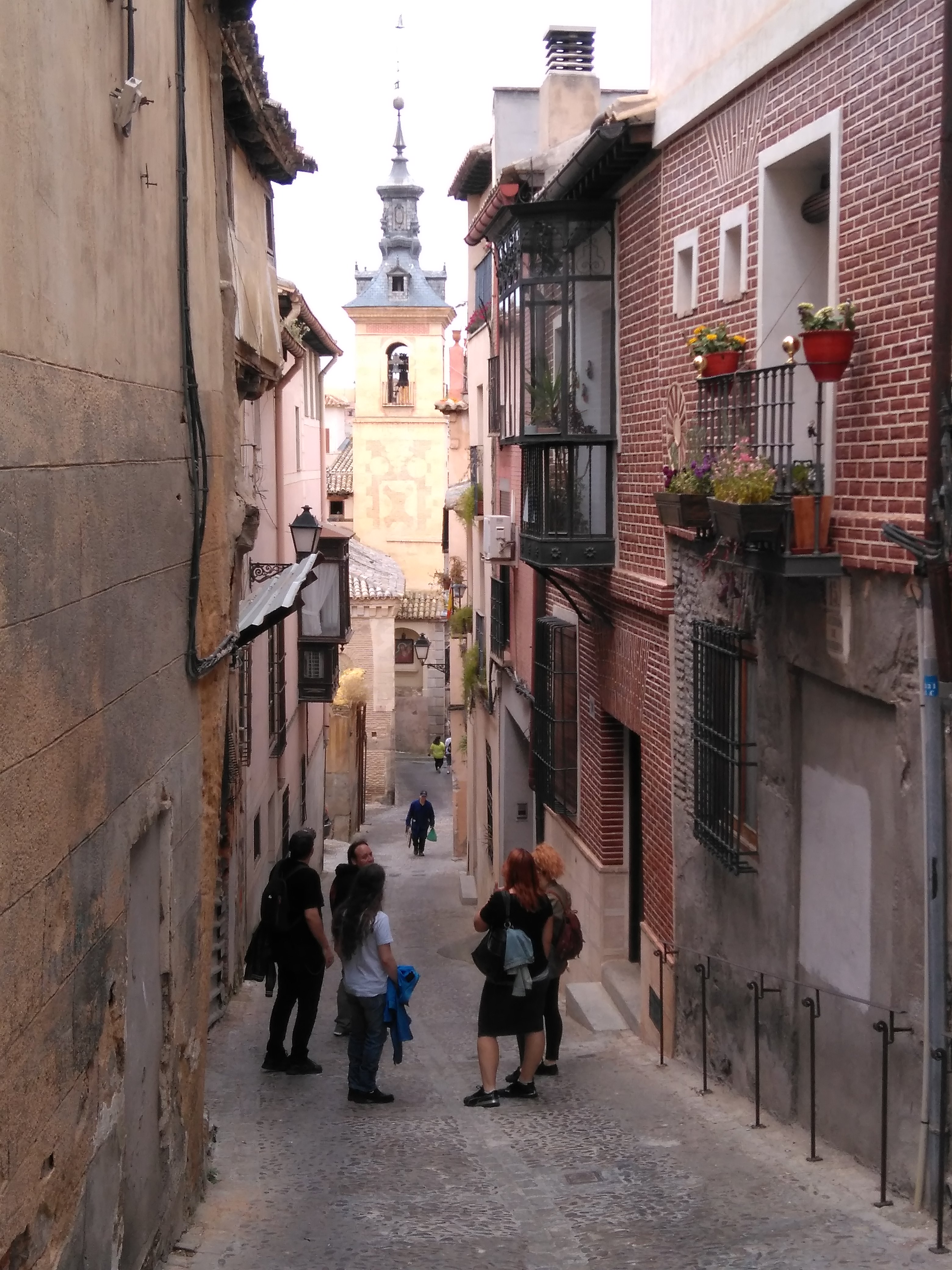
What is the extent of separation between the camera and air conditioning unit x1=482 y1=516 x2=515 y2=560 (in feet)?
61.0

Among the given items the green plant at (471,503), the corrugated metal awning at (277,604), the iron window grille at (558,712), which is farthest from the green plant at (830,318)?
the green plant at (471,503)

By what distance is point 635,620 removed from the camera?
11.9 meters

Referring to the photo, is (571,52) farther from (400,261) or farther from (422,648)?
(400,261)

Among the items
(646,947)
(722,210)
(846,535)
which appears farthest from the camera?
(646,947)

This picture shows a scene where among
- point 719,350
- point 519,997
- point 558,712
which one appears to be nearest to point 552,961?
point 519,997

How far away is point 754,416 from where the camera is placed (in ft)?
27.8

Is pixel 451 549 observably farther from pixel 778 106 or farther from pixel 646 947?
pixel 778 106

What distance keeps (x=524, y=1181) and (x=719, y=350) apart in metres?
4.79

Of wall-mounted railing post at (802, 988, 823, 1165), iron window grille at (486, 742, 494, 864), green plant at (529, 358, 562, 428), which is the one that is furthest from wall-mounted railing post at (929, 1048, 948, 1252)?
iron window grille at (486, 742, 494, 864)

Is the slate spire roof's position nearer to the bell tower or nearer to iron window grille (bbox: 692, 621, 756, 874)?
the bell tower

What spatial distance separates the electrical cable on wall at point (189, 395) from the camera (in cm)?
701

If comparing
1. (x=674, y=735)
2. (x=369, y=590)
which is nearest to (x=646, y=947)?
(x=674, y=735)

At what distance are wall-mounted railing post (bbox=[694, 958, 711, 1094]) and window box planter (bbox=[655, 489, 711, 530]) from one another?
Answer: 2840 mm

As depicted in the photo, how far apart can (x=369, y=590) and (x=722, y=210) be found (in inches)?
1485
